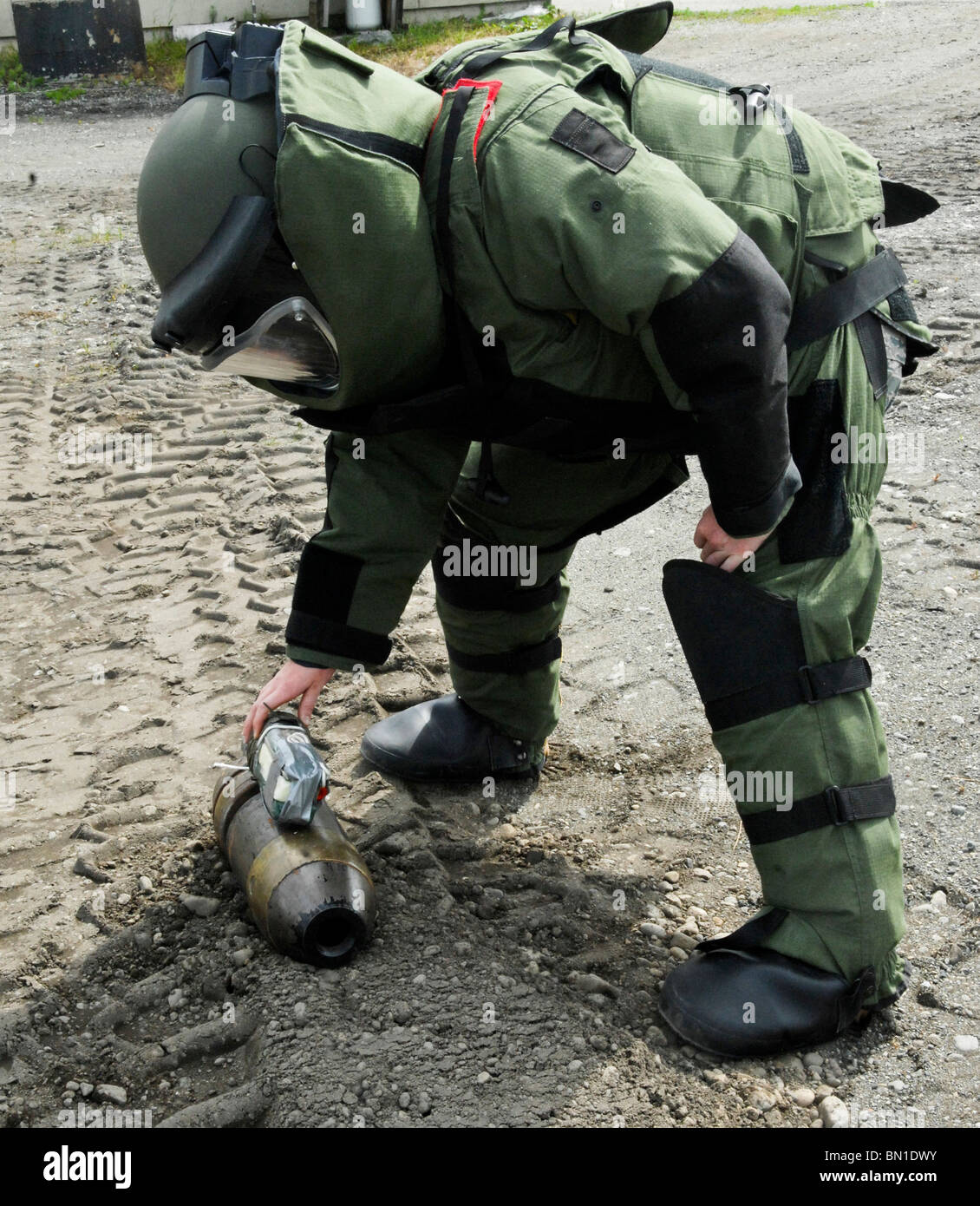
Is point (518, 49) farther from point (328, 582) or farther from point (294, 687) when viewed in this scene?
point (294, 687)

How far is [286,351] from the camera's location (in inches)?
83.6

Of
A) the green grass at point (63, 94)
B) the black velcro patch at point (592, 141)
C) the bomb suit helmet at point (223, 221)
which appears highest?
the black velcro patch at point (592, 141)

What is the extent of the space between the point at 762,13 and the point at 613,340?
13193 millimetres

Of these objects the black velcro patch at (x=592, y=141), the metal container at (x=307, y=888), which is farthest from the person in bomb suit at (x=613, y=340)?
the metal container at (x=307, y=888)

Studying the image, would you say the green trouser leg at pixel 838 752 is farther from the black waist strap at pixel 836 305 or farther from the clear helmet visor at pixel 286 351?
the clear helmet visor at pixel 286 351

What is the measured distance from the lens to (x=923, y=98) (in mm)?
9359

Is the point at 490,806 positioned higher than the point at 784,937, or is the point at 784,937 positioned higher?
the point at 784,937

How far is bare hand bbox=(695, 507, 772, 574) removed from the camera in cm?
228

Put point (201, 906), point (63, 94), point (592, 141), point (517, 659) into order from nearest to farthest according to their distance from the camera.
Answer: point (592, 141), point (201, 906), point (517, 659), point (63, 94)

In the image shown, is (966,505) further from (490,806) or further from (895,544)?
(490,806)

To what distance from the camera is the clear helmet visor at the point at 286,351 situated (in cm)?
204

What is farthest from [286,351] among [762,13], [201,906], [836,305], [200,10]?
[762,13]
